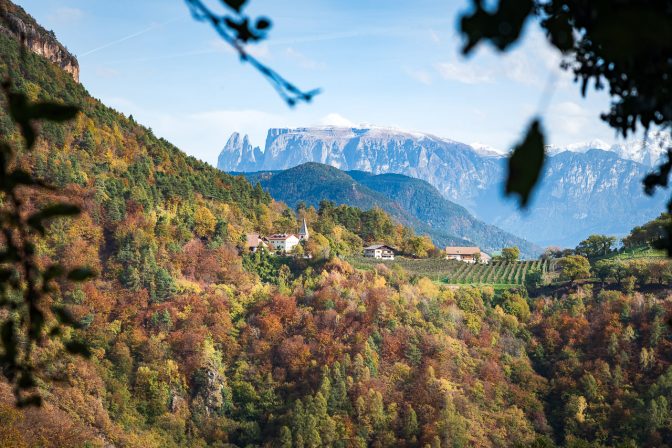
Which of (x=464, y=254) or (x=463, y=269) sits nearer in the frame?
(x=463, y=269)

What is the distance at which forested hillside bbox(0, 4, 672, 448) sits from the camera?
92.5ft

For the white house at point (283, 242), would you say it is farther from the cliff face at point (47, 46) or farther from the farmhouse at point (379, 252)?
the cliff face at point (47, 46)

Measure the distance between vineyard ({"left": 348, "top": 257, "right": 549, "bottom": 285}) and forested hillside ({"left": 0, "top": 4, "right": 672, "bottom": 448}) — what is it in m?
3.09

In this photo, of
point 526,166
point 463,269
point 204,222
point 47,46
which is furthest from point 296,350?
point 47,46

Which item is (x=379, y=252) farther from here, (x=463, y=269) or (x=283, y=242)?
(x=283, y=242)

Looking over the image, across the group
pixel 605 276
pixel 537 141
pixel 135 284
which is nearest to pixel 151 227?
pixel 135 284

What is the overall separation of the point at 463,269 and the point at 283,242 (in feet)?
39.2

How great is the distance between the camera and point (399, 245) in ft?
174

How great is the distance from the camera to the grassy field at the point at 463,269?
43781mm

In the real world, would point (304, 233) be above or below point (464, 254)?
above

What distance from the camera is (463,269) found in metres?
46.5

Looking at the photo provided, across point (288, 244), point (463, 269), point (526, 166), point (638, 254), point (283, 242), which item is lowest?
point (526, 166)

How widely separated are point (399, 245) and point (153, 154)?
19.3m

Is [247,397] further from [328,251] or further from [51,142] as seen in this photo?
[51,142]
